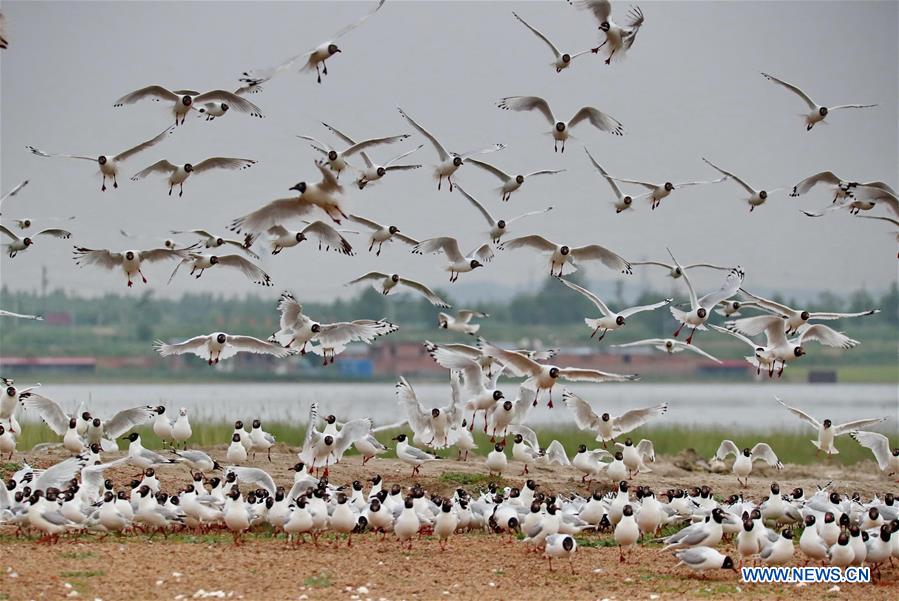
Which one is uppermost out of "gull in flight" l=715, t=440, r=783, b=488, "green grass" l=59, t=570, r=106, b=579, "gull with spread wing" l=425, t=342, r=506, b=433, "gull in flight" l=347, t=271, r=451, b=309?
"gull in flight" l=347, t=271, r=451, b=309

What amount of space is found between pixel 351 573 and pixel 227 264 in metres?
7.39

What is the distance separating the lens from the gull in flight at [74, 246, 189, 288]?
1700cm

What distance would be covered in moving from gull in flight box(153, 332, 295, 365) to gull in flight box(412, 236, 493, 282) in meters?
2.37

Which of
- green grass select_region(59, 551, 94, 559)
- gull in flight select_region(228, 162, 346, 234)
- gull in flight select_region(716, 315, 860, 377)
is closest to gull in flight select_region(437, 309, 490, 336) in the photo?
gull in flight select_region(716, 315, 860, 377)

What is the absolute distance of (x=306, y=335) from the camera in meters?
17.0

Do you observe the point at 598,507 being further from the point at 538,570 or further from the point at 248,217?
the point at 248,217

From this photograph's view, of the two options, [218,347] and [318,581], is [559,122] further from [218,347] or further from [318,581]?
[318,581]

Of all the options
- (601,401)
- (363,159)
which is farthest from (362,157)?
(601,401)

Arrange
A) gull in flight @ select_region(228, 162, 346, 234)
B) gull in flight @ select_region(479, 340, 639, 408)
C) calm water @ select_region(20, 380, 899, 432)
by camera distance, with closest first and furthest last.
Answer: gull in flight @ select_region(228, 162, 346, 234) → gull in flight @ select_region(479, 340, 639, 408) → calm water @ select_region(20, 380, 899, 432)

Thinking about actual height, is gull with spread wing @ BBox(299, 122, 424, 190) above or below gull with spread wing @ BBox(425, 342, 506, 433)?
above

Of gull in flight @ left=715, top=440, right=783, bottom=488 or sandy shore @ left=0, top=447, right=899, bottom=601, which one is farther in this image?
gull in flight @ left=715, top=440, right=783, bottom=488

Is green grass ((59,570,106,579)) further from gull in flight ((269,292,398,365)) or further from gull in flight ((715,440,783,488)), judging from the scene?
Answer: gull in flight ((715,440,783,488))

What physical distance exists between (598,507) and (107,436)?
6769 millimetres

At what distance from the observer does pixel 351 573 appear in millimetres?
11227
